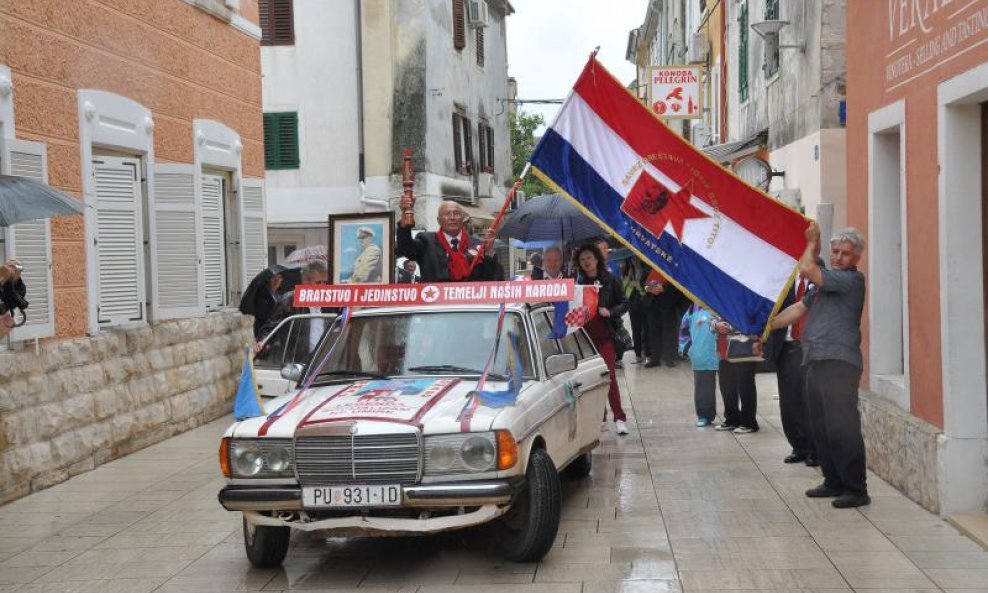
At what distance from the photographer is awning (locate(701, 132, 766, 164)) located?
1994 cm

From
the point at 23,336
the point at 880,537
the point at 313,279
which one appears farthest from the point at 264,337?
the point at 880,537

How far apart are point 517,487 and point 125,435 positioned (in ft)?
20.6

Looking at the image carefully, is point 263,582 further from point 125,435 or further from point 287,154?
point 287,154

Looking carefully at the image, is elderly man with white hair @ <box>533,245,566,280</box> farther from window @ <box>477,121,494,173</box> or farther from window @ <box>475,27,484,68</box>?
window @ <box>475,27,484,68</box>

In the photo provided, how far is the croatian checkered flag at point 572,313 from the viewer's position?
350 inches

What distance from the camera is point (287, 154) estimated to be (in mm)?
27547

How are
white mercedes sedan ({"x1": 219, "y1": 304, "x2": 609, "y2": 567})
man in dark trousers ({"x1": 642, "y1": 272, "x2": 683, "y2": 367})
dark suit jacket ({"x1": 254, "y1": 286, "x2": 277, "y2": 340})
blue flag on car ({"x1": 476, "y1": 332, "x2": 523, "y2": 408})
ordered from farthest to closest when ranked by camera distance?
1. man in dark trousers ({"x1": 642, "y1": 272, "x2": 683, "y2": 367})
2. dark suit jacket ({"x1": 254, "y1": 286, "x2": 277, "y2": 340})
3. blue flag on car ({"x1": 476, "y1": 332, "x2": 523, "y2": 408})
4. white mercedes sedan ({"x1": 219, "y1": 304, "x2": 609, "y2": 567})

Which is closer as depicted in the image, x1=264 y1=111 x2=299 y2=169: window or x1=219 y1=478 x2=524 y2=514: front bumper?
x1=219 y1=478 x2=524 y2=514: front bumper

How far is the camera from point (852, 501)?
337 inches

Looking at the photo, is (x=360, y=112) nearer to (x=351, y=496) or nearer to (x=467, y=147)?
(x=467, y=147)

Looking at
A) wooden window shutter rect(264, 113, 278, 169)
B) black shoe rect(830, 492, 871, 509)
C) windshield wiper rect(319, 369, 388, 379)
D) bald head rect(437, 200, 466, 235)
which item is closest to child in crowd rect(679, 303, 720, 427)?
bald head rect(437, 200, 466, 235)

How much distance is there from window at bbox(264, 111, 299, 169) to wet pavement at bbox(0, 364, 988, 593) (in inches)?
687

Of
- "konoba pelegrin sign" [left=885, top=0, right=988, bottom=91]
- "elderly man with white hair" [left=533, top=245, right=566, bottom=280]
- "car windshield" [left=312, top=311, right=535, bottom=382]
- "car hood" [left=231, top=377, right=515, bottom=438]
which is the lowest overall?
"car hood" [left=231, top=377, right=515, bottom=438]

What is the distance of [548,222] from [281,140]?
1146 cm
